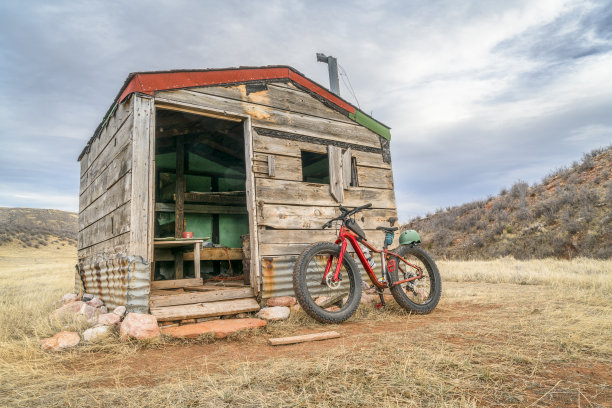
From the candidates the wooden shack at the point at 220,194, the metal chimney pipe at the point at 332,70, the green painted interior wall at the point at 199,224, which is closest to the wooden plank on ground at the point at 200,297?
the wooden shack at the point at 220,194

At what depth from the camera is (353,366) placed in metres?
2.44

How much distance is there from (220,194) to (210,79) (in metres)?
3.24

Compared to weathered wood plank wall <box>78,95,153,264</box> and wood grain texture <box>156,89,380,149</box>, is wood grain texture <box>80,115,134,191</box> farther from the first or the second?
wood grain texture <box>156,89,380,149</box>

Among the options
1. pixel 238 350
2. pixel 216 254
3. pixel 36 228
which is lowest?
pixel 238 350

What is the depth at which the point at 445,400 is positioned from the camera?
189 cm

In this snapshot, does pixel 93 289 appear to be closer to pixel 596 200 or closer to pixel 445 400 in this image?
pixel 445 400

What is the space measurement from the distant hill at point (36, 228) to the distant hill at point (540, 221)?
30547 mm

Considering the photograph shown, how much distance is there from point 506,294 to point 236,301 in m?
4.51

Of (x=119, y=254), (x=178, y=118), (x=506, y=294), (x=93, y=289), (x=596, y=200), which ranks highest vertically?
(x=178, y=118)

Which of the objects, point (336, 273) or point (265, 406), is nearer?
point (265, 406)

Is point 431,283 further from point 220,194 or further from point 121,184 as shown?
point 220,194

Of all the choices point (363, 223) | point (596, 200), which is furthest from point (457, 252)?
point (363, 223)

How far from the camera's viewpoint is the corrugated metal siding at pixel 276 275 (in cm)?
496

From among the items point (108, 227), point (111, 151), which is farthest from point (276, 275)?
point (111, 151)
